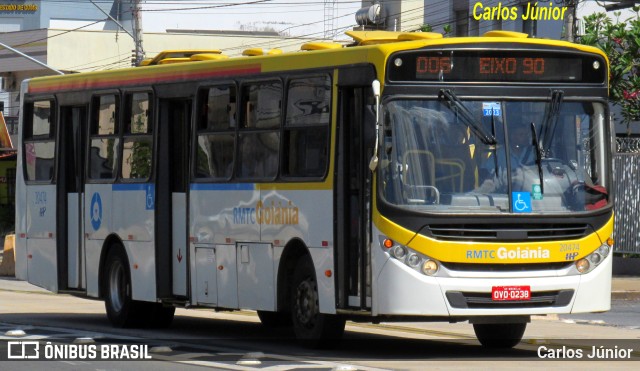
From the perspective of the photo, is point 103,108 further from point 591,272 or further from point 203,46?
point 203,46

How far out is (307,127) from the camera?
47.7 ft

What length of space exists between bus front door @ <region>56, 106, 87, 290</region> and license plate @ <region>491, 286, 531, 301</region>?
24.8ft

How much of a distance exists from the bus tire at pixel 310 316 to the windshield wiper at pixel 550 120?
8.47ft

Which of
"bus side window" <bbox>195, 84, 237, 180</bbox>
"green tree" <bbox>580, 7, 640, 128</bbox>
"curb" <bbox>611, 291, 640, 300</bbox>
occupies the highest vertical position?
"green tree" <bbox>580, 7, 640, 128</bbox>

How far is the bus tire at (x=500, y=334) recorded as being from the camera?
14.9 m

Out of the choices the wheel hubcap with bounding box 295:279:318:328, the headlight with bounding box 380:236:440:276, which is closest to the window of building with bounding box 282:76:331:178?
the wheel hubcap with bounding box 295:279:318:328

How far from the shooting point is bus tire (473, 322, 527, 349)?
1486 centimetres

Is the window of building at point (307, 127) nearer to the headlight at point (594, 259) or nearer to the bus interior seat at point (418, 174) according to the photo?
the bus interior seat at point (418, 174)

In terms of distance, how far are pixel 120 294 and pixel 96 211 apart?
44.7 inches

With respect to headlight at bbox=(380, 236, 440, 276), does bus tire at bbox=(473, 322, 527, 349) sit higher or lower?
lower

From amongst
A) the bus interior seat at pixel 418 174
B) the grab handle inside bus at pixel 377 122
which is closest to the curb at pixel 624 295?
the bus interior seat at pixel 418 174

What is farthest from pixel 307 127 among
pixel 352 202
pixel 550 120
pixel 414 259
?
pixel 550 120

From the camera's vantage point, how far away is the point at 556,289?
13.4m

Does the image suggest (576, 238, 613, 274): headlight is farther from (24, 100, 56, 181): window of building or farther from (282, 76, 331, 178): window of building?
(24, 100, 56, 181): window of building
